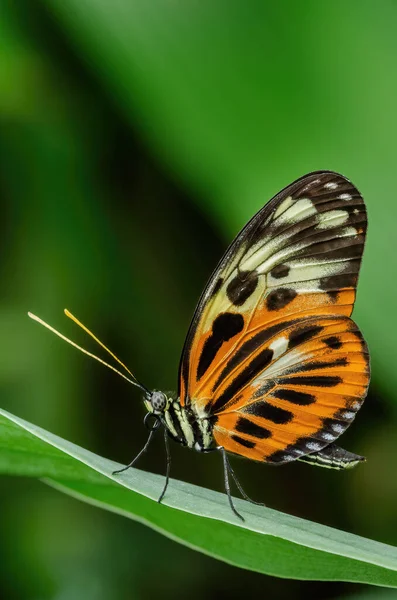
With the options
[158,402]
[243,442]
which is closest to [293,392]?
[243,442]

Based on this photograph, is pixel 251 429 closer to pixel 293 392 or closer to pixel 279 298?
pixel 293 392

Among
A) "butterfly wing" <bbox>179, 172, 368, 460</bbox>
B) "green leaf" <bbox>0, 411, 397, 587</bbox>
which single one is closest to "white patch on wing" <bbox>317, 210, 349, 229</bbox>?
"butterfly wing" <bbox>179, 172, 368, 460</bbox>

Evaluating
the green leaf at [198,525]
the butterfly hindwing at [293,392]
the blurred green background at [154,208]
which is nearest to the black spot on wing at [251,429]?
the butterfly hindwing at [293,392]

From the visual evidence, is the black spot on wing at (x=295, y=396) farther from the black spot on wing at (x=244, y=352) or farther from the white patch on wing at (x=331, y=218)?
the white patch on wing at (x=331, y=218)

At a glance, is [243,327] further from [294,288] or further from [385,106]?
[385,106]

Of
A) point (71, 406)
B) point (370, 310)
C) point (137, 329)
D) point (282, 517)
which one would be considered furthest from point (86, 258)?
point (282, 517)

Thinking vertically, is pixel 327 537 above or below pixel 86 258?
below
